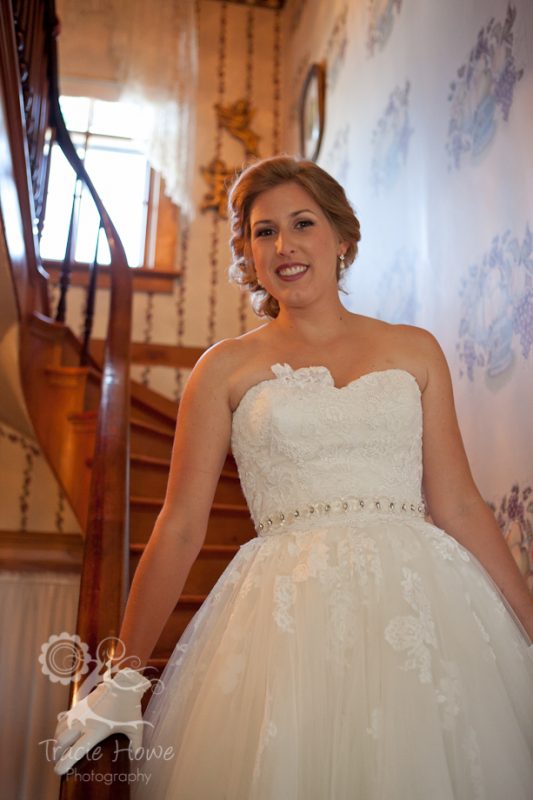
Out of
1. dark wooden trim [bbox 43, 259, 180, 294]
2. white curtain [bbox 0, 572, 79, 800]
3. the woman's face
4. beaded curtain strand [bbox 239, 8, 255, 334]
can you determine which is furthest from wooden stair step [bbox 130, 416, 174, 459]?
beaded curtain strand [bbox 239, 8, 255, 334]

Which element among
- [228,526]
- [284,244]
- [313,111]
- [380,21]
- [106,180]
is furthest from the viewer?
[106,180]

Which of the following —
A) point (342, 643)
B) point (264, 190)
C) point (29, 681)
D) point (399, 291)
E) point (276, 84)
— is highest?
point (276, 84)

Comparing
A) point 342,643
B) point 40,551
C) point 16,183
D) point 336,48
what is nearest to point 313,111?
→ point 336,48

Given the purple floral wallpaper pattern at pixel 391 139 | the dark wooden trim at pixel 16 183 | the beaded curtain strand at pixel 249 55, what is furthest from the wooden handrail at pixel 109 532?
the beaded curtain strand at pixel 249 55

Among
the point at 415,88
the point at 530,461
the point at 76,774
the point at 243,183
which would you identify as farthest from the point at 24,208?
the point at 76,774

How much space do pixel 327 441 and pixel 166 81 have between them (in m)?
4.78

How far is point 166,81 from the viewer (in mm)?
5641

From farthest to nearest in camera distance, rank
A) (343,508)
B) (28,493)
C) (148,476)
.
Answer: (28,493), (148,476), (343,508)

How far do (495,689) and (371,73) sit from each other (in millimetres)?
3203

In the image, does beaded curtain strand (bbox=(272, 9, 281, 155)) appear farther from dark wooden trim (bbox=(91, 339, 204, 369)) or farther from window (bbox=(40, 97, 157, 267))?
dark wooden trim (bbox=(91, 339, 204, 369))

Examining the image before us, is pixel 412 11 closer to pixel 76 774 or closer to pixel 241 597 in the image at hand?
pixel 241 597

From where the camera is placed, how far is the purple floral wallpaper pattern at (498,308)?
6.56 feet

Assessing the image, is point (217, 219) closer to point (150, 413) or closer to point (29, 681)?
point (150, 413)

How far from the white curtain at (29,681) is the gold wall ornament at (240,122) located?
11.0 feet
